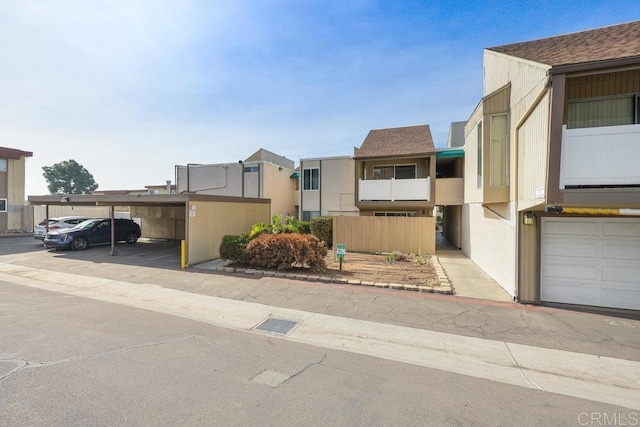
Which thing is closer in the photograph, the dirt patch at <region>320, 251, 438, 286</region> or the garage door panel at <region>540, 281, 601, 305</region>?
the garage door panel at <region>540, 281, 601, 305</region>

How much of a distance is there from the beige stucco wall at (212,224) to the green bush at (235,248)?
132cm

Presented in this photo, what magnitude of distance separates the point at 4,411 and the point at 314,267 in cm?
709

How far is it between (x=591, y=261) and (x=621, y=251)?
0.58m

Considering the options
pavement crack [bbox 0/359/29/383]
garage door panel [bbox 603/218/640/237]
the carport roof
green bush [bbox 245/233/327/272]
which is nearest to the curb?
green bush [bbox 245/233/327/272]

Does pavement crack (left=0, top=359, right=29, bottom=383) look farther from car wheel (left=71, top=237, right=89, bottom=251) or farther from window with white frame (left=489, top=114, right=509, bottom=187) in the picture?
car wheel (left=71, top=237, right=89, bottom=251)

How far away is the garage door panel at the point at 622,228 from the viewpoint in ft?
19.7

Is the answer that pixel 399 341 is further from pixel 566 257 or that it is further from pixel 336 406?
pixel 566 257

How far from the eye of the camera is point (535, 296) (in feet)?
21.5

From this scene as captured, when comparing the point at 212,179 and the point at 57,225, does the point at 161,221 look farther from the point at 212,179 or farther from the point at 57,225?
the point at 57,225

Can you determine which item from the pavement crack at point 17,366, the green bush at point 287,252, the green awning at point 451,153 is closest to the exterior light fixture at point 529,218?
the green bush at point 287,252

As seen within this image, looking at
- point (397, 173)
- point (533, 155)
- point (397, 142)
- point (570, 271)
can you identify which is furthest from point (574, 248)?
point (397, 142)

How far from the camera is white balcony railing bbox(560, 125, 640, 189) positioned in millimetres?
5047

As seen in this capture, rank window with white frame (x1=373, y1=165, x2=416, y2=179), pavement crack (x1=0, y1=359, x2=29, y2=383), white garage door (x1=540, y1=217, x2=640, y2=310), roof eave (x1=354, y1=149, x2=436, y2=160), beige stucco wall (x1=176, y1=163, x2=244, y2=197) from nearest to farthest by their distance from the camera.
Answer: pavement crack (x1=0, y1=359, x2=29, y2=383), white garage door (x1=540, y1=217, x2=640, y2=310), roof eave (x1=354, y1=149, x2=436, y2=160), window with white frame (x1=373, y1=165, x2=416, y2=179), beige stucco wall (x1=176, y1=163, x2=244, y2=197)

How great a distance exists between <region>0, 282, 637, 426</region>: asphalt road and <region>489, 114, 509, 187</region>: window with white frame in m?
6.18
